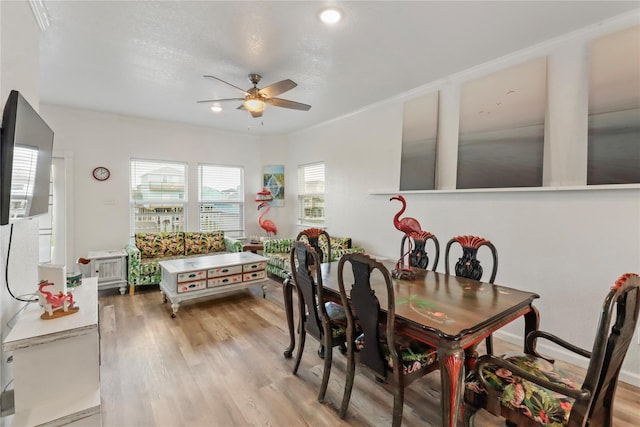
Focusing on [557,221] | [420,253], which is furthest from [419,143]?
[557,221]

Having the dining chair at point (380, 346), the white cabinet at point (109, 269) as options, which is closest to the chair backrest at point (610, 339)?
the dining chair at point (380, 346)

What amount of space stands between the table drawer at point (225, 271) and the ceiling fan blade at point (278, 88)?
87.7 inches

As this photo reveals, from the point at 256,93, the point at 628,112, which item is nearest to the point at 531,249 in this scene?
the point at 628,112

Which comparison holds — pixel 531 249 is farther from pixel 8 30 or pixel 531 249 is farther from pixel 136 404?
pixel 8 30

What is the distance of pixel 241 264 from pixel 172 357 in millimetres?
1536

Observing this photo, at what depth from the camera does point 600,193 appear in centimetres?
237

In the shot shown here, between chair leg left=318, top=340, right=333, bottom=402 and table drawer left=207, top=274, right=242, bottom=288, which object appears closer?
chair leg left=318, top=340, right=333, bottom=402

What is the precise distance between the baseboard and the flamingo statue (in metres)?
4.29

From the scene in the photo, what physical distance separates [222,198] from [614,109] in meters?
5.80

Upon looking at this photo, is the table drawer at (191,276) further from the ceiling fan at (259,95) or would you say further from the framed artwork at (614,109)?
the framed artwork at (614,109)

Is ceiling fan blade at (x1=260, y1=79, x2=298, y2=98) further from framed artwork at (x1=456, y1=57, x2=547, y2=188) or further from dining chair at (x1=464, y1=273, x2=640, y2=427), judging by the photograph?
dining chair at (x1=464, y1=273, x2=640, y2=427)

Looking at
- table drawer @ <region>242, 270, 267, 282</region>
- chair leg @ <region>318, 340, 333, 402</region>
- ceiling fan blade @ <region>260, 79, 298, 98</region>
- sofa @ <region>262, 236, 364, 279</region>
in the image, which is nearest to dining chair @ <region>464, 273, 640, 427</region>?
chair leg @ <region>318, 340, 333, 402</region>

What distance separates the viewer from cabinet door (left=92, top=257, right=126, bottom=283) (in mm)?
4172

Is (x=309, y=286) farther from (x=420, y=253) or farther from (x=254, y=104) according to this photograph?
(x=254, y=104)
